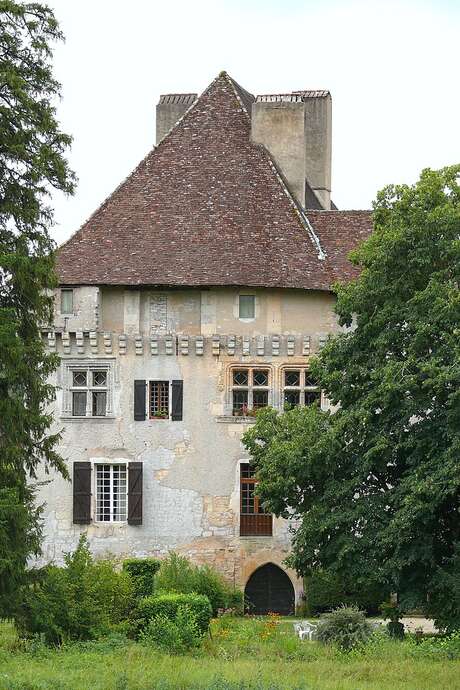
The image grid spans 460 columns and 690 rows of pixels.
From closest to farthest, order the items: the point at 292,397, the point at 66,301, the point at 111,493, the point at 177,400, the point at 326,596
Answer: the point at 326,596
the point at 111,493
the point at 177,400
the point at 66,301
the point at 292,397

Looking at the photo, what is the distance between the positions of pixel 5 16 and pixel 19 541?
897 centimetres

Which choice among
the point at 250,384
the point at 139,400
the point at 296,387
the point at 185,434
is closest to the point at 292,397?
the point at 296,387

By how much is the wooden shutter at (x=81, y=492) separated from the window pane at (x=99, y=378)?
2.10m

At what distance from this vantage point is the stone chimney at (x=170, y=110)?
47.1 metres

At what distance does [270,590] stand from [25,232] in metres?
15.7

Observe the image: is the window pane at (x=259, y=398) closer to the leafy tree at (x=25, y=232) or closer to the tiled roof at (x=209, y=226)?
the tiled roof at (x=209, y=226)

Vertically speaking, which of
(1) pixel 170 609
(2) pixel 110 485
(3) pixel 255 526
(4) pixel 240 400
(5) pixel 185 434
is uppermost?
(4) pixel 240 400

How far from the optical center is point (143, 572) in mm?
34000

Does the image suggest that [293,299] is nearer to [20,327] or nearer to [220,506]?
[220,506]

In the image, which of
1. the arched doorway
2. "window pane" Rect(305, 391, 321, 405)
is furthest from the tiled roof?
the arched doorway

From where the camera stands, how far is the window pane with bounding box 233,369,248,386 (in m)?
41.3

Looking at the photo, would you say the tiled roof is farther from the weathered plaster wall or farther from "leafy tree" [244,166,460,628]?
"leafy tree" [244,166,460,628]

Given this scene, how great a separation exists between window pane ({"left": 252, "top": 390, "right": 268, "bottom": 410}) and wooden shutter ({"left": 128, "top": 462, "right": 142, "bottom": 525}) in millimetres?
3397

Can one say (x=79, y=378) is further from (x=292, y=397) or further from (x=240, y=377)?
(x=292, y=397)
